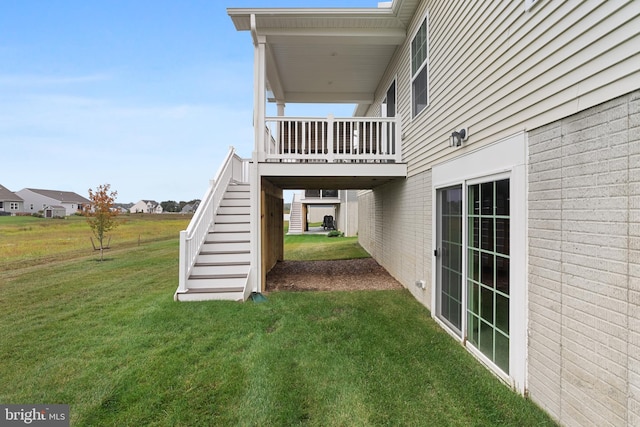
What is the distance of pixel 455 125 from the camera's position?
380cm

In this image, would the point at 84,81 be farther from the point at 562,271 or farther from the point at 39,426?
the point at 562,271

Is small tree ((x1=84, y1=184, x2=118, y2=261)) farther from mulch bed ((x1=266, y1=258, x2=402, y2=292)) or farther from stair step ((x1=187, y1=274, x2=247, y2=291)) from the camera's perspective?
stair step ((x1=187, y1=274, x2=247, y2=291))

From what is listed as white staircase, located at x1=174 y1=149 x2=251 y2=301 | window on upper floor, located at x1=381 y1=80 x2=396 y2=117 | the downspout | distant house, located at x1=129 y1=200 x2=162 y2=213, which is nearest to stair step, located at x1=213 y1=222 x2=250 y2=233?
white staircase, located at x1=174 y1=149 x2=251 y2=301

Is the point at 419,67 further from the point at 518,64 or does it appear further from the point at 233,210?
the point at 233,210

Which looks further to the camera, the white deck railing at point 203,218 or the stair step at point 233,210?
the stair step at point 233,210

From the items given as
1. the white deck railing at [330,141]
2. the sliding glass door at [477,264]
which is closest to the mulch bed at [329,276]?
the sliding glass door at [477,264]

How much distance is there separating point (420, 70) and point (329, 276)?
4.72 meters

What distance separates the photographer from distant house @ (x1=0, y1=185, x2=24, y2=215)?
41469 mm

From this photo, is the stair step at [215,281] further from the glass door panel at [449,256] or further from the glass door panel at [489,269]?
the glass door panel at [489,269]

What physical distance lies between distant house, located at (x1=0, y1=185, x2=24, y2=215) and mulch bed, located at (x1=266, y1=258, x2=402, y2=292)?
52.0 metres

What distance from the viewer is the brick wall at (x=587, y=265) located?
5.42ft

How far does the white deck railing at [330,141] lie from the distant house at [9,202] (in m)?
53.3

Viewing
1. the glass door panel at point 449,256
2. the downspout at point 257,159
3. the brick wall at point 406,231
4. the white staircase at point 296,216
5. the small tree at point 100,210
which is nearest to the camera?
the glass door panel at point 449,256

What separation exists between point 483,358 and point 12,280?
9.59 meters
